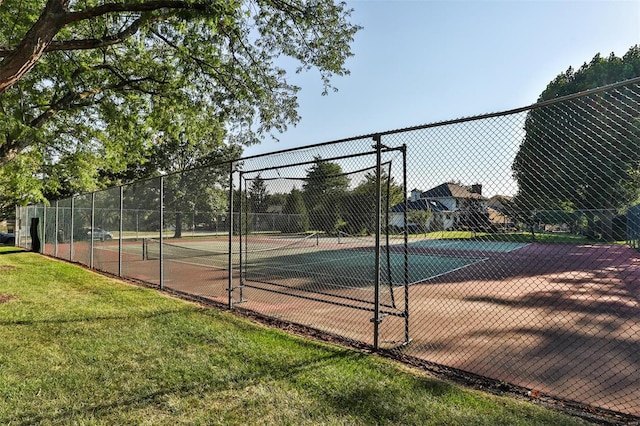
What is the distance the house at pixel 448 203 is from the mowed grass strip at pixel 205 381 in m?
1.94

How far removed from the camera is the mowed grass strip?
289 cm

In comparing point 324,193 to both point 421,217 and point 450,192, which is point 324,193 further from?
point 450,192

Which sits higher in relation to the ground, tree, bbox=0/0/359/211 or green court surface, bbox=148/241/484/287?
tree, bbox=0/0/359/211

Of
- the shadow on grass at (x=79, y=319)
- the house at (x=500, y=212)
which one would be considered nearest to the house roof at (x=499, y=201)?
the house at (x=500, y=212)

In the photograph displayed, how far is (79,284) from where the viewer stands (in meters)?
8.55

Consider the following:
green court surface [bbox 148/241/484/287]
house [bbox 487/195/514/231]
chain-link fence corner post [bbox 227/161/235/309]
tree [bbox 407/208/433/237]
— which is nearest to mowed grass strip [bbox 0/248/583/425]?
chain-link fence corner post [bbox 227/161/235/309]

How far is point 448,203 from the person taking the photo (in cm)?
463

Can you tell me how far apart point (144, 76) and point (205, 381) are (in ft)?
28.7

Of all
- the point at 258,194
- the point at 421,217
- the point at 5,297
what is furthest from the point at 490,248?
the point at 5,297

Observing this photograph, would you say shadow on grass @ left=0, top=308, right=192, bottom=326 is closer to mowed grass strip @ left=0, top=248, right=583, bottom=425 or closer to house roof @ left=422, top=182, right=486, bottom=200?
mowed grass strip @ left=0, top=248, right=583, bottom=425

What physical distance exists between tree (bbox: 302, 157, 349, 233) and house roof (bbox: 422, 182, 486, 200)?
5.70 feet

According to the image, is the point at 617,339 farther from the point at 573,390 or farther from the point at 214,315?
the point at 214,315

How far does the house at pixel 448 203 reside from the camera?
4176 millimetres

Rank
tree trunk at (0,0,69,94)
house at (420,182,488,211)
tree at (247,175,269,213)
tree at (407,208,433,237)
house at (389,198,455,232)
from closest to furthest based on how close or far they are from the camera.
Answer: house at (420,182,488,211)
tree trunk at (0,0,69,94)
house at (389,198,455,232)
tree at (407,208,433,237)
tree at (247,175,269,213)
